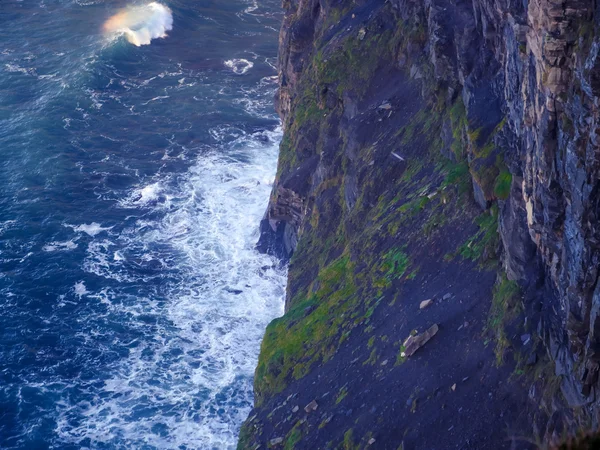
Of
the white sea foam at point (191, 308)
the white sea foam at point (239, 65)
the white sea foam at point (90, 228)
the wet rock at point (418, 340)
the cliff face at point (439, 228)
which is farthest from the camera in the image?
the white sea foam at point (239, 65)

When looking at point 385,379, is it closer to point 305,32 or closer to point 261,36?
point 305,32

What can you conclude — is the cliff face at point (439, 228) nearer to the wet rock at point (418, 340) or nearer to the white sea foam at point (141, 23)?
the wet rock at point (418, 340)

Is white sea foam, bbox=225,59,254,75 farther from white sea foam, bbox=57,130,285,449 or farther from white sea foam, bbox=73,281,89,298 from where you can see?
white sea foam, bbox=73,281,89,298

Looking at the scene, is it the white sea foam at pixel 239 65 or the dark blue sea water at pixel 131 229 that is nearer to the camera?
the dark blue sea water at pixel 131 229

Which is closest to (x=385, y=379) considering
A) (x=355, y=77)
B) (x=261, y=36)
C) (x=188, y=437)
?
(x=188, y=437)

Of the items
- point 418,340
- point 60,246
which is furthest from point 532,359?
point 60,246

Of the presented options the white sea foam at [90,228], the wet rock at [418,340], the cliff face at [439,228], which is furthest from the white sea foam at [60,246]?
the wet rock at [418,340]

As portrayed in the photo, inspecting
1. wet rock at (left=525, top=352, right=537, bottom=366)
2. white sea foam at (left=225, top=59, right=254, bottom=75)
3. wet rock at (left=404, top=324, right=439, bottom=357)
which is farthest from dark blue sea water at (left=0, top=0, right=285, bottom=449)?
wet rock at (left=525, top=352, right=537, bottom=366)
